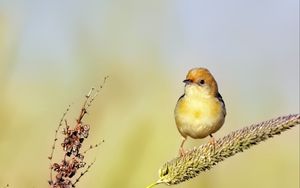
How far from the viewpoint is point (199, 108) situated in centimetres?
234

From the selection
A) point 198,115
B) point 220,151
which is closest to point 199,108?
point 198,115

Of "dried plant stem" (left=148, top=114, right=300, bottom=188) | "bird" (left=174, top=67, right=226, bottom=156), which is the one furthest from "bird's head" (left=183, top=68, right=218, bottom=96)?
"dried plant stem" (left=148, top=114, right=300, bottom=188)

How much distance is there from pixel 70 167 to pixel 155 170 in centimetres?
126

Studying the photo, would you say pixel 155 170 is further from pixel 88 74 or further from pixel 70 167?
pixel 70 167

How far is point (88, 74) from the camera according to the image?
3.12 meters

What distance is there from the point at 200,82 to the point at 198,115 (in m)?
0.12

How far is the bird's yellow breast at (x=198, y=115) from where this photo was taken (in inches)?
89.3

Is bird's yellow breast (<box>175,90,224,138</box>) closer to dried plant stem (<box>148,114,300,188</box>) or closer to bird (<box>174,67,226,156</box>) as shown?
bird (<box>174,67,226,156</box>)

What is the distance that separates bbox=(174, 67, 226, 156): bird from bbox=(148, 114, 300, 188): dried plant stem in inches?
14.8

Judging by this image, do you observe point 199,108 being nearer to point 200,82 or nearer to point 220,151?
point 200,82

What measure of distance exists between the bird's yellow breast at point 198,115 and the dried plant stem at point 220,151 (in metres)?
0.37

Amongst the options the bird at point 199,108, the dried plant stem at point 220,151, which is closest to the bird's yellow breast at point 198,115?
the bird at point 199,108

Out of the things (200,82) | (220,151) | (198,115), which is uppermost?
(200,82)

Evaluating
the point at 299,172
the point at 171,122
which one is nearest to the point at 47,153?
the point at 171,122
